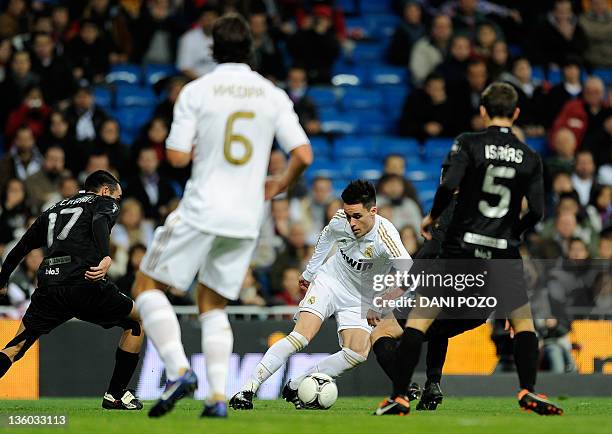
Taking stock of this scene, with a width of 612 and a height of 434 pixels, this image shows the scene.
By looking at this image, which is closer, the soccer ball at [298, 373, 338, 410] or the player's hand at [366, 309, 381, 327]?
the soccer ball at [298, 373, 338, 410]

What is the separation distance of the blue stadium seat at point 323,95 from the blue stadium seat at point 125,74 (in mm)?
2396

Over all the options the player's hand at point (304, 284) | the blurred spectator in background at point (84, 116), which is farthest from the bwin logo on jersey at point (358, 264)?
the blurred spectator in background at point (84, 116)

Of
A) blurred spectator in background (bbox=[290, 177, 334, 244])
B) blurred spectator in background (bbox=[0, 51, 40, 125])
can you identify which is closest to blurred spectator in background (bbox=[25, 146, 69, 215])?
blurred spectator in background (bbox=[0, 51, 40, 125])

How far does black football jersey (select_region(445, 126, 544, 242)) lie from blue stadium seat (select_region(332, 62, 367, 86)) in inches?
415

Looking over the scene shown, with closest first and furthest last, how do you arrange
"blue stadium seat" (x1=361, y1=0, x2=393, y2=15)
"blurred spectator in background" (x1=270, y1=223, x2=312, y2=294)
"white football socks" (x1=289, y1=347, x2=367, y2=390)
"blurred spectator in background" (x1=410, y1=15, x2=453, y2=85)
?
"white football socks" (x1=289, y1=347, x2=367, y2=390)
"blurred spectator in background" (x1=270, y1=223, x2=312, y2=294)
"blurred spectator in background" (x1=410, y1=15, x2=453, y2=85)
"blue stadium seat" (x1=361, y1=0, x2=393, y2=15)

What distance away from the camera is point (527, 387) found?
8.95 metres

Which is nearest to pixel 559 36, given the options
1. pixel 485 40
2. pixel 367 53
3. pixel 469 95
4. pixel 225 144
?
pixel 485 40

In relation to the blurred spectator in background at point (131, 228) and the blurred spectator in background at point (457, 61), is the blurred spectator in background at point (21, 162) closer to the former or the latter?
the blurred spectator in background at point (131, 228)

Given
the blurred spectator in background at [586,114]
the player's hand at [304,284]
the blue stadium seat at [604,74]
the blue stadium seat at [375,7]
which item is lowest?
the player's hand at [304,284]

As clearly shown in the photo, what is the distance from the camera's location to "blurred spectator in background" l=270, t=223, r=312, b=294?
15195 millimetres

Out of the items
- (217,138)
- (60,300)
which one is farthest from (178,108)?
(60,300)

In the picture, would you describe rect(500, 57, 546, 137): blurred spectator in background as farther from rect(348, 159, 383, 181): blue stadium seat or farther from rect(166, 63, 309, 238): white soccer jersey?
rect(166, 63, 309, 238): white soccer jersey

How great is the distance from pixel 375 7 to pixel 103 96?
485 cm

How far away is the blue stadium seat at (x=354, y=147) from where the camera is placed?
1830 centimetres
